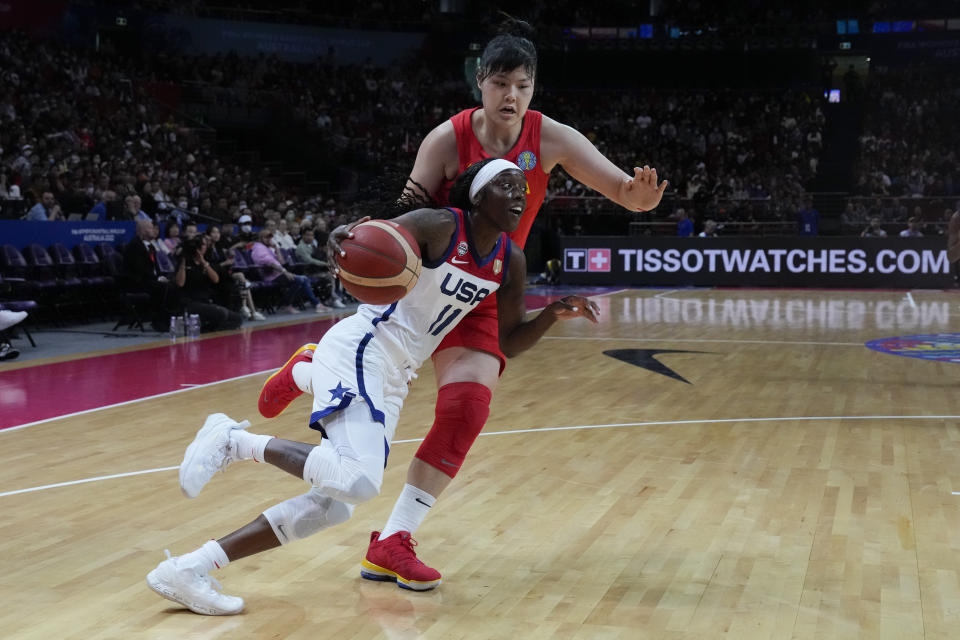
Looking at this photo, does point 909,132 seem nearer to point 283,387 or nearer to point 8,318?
A: point 8,318

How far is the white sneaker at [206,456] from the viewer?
10.4ft

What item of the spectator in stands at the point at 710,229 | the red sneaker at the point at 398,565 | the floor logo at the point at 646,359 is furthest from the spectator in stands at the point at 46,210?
the spectator in stands at the point at 710,229

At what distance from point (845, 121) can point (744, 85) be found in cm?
321

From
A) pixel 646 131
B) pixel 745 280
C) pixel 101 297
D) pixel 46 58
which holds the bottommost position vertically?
pixel 745 280

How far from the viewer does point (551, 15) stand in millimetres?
33219

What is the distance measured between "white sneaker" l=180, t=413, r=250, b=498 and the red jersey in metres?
1.21

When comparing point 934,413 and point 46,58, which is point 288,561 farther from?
point 46,58

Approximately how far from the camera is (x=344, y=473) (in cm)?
315

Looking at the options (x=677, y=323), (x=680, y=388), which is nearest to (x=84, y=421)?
(x=680, y=388)

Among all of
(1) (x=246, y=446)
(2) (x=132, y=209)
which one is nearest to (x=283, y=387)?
(1) (x=246, y=446)

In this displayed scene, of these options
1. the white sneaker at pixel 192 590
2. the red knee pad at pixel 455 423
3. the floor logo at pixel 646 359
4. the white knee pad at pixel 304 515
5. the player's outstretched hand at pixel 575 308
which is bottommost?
the floor logo at pixel 646 359

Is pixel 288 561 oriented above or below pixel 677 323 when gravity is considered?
above

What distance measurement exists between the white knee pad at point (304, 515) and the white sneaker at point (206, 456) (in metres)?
0.24

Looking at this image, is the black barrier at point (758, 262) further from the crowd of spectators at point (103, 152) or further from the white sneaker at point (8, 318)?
the white sneaker at point (8, 318)
